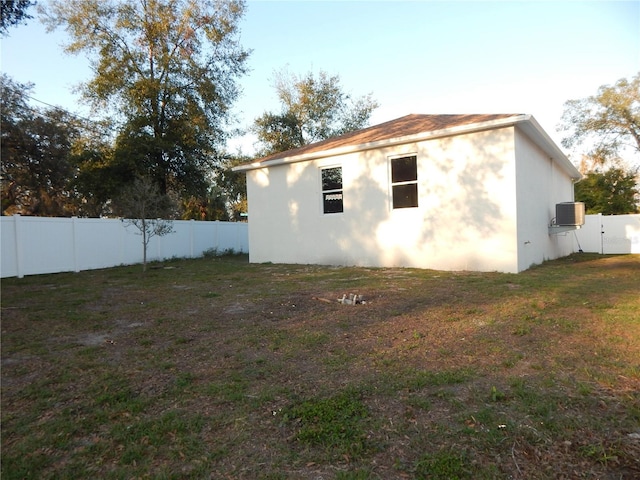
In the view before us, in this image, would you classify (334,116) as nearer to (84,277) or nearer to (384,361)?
(84,277)

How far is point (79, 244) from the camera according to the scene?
11.7 m

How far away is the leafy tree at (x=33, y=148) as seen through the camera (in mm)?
18203

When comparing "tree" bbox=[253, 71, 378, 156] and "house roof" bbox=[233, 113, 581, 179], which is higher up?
"tree" bbox=[253, 71, 378, 156]

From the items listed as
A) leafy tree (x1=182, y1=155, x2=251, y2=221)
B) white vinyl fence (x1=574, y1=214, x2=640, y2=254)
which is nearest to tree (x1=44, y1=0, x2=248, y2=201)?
leafy tree (x1=182, y1=155, x2=251, y2=221)

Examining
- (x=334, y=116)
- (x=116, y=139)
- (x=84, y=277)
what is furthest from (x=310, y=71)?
(x=84, y=277)

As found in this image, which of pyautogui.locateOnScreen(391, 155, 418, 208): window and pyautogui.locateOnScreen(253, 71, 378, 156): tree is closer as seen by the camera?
pyautogui.locateOnScreen(391, 155, 418, 208): window

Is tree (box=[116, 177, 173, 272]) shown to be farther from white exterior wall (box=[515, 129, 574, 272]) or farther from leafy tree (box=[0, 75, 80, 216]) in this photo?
white exterior wall (box=[515, 129, 574, 272])

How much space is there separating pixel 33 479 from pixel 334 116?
2536cm

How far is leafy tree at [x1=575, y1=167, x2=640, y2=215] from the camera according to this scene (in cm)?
1997

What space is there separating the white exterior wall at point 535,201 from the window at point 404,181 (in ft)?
7.98

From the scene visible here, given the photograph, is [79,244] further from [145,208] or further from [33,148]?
[33,148]

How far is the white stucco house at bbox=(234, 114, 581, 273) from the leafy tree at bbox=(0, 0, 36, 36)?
22.0 feet

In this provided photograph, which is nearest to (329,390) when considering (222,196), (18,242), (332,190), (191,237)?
(332,190)

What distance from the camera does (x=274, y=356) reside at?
3.63 metres
